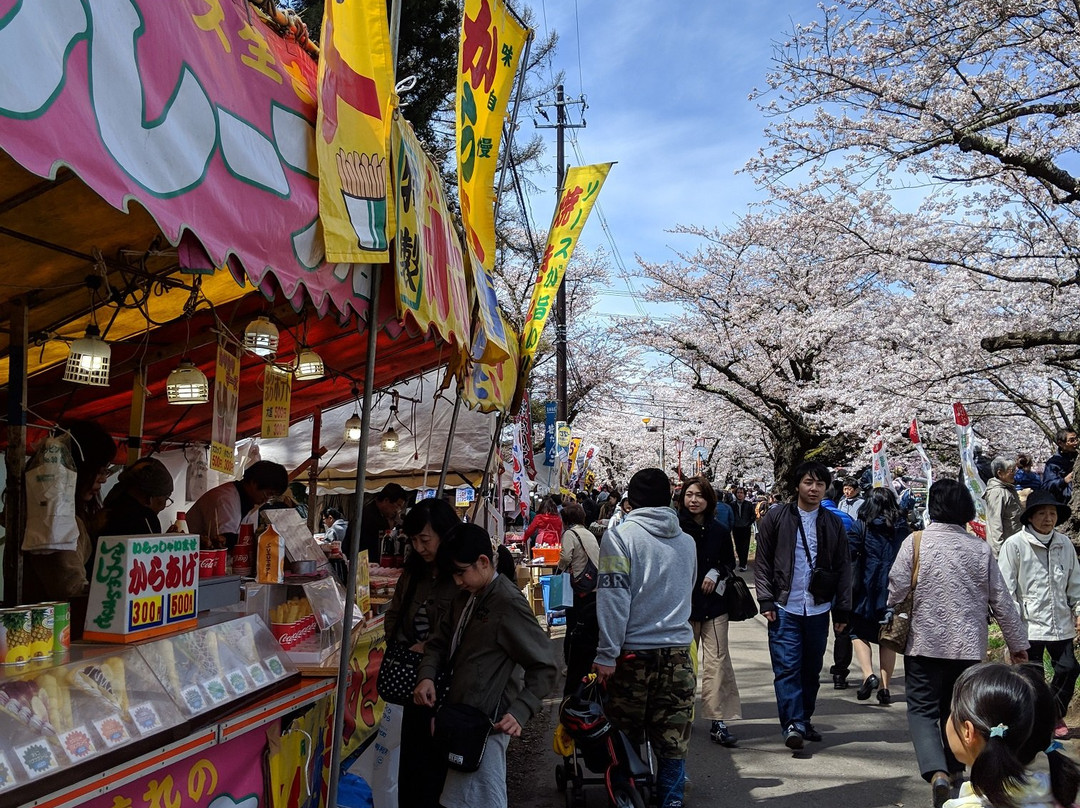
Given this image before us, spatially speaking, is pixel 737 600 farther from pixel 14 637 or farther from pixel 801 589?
pixel 14 637

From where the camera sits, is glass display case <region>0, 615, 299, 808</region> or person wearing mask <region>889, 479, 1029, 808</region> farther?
person wearing mask <region>889, 479, 1029, 808</region>

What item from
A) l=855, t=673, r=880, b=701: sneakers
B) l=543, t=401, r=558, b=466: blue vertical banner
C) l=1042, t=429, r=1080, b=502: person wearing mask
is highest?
l=543, t=401, r=558, b=466: blue vertical banner

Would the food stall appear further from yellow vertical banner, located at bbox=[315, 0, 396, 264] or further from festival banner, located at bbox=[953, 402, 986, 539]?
festival banner, located at bbox=[953, 402, 986, 539]

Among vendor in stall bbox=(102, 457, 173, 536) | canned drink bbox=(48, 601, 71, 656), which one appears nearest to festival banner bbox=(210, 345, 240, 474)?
vendor in stall bbox=(102, 457, 173, 536)

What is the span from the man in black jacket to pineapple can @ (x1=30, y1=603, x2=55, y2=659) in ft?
16.0

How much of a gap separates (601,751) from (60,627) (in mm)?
2941

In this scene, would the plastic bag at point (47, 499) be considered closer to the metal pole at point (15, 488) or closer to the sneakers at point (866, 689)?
the metal pole at point (15, 488)

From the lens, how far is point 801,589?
6.32m

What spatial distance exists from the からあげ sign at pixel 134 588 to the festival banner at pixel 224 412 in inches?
33.7

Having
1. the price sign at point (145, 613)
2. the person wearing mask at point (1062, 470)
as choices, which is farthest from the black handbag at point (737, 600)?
the person wearing mask at point (1062, 470)

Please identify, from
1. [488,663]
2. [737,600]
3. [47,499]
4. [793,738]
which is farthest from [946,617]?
[47,499]

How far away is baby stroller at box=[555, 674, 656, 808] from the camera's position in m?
4.52

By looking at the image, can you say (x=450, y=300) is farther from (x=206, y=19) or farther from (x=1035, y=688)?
(x=1035, y=688)

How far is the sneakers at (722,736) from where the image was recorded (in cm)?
665
